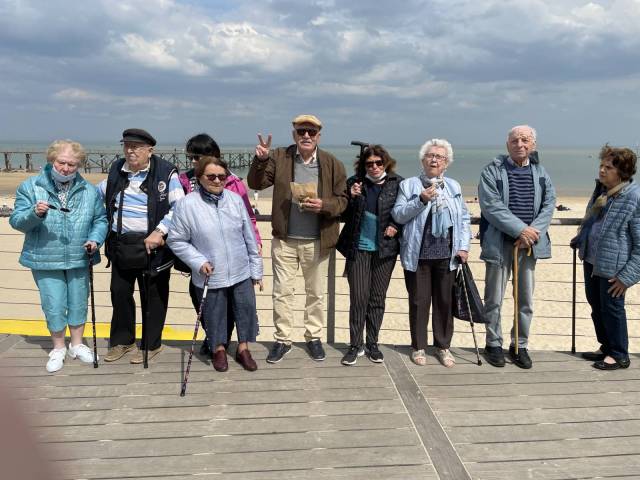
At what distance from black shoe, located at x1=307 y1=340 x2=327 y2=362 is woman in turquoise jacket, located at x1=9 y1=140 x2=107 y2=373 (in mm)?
1727

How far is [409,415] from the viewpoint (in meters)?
3.16

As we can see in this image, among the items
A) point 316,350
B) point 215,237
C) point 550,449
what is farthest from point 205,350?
point 550,449

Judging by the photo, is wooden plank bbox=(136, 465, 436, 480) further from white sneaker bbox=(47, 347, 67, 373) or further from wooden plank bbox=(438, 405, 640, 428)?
white sneaker bbox=(47, 347, 67, 373)

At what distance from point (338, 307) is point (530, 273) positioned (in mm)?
7041

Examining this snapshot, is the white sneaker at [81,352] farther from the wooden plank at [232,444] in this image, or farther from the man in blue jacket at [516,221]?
the man in blue jacket at [516,221]

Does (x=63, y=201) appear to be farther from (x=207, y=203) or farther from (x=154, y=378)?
(x=154, y=378)

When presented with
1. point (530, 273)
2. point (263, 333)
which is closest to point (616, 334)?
point (530, 273)

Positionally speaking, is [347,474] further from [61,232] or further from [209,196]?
[61,232]

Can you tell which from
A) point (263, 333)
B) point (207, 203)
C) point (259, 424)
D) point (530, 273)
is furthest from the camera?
point (263, 333)

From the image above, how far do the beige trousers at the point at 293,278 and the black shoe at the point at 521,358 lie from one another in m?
1.58

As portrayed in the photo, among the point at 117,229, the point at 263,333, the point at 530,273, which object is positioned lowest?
the point at 263,333

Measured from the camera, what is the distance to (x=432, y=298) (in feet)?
13.0

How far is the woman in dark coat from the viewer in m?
3.79

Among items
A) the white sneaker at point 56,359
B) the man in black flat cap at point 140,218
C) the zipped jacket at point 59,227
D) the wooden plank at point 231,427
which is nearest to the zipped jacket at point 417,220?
the wooden plank at point 231,427
